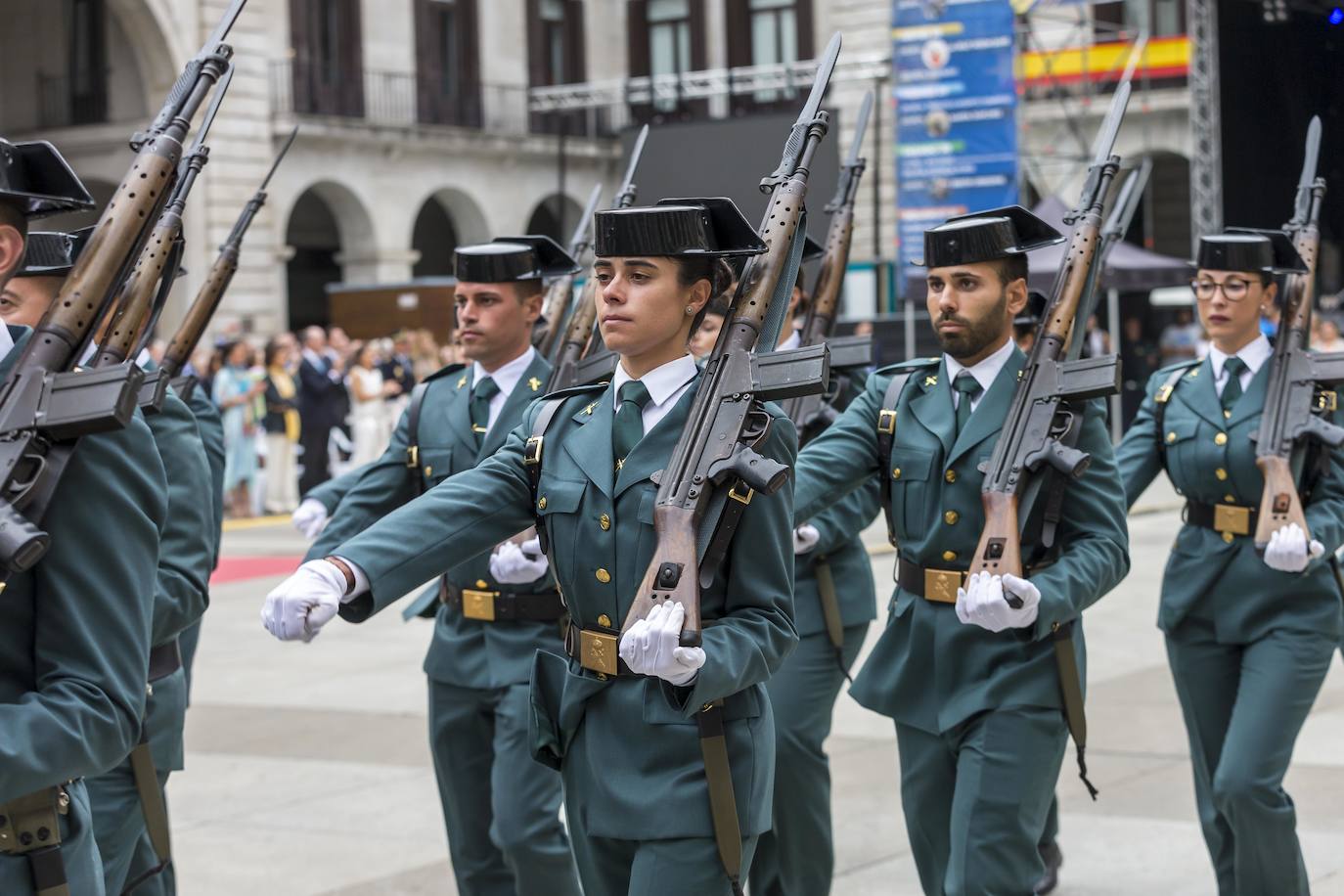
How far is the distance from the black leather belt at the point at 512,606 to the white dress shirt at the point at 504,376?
50cm

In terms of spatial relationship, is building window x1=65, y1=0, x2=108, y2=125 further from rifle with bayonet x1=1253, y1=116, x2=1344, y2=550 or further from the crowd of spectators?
rifle with bayonet x1=1253, y1=116, x2=1344, y2=550

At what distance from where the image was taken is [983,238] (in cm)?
515

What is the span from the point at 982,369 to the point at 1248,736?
133 cm

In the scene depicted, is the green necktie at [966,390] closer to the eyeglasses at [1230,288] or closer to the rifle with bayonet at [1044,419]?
the rifle with bayonet at [1044,419]

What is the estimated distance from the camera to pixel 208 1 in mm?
28609

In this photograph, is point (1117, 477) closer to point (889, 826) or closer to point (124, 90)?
point (889, 826)

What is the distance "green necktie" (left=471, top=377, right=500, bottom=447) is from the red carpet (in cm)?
918

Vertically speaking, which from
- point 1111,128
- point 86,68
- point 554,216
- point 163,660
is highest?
point 86,68

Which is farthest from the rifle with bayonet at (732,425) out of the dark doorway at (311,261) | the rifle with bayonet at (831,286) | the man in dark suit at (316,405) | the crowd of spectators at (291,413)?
the dark doorway at (311,261)

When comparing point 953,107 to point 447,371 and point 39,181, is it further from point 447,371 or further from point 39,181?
point 39,181

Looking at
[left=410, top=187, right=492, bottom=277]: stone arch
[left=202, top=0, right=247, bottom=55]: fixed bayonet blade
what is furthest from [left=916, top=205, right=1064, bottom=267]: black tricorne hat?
[left=410, top=187, right=492, bottom=277]: stone arch

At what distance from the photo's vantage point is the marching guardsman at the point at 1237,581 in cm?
555

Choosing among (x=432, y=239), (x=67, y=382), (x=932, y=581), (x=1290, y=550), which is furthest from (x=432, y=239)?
(x=67, y=382)

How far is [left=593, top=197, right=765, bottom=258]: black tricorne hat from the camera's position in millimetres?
3855
